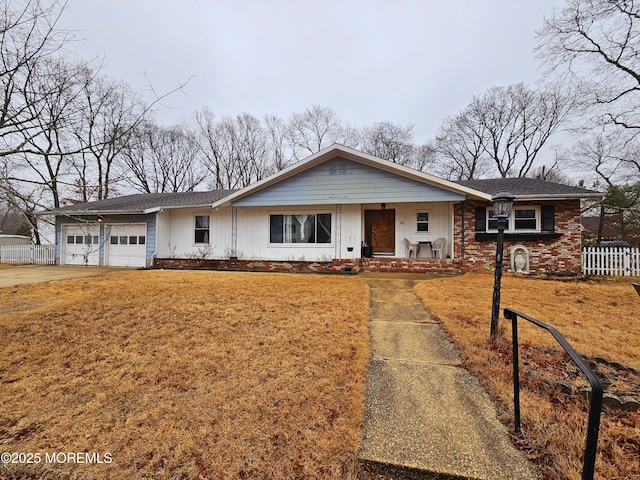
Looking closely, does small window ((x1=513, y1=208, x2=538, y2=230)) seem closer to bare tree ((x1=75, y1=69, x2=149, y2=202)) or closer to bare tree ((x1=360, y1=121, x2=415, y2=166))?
bare tree ((x1=75, y1=69, x2=149, y2=202))

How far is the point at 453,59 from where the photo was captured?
16.4 metres

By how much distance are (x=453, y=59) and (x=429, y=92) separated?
10004 mm

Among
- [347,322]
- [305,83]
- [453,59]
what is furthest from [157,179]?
[347,322]

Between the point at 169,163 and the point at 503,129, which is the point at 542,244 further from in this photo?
the point at 169,163

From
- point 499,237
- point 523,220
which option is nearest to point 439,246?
point 523,220

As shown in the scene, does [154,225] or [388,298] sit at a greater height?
[154,225]

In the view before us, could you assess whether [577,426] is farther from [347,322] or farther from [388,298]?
[388,298]

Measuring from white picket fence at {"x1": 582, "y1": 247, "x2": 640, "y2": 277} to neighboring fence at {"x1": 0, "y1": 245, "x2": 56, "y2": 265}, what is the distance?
76.9 feet

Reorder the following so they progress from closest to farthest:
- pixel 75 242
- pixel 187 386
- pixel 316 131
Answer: pixel 187 386, pixel 75 242, pixel 316 131

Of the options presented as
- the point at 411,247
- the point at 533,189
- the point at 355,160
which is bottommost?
the point at 411,247

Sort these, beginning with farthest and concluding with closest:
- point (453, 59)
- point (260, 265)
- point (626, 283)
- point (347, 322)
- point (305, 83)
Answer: point (305, 83)
point (453, 59)
point (260, 265)
point (626, 283)
point (347, 322)

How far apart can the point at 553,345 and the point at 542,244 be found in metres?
7.81

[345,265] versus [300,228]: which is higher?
[300,228]

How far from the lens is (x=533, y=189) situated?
10453 millimetres
